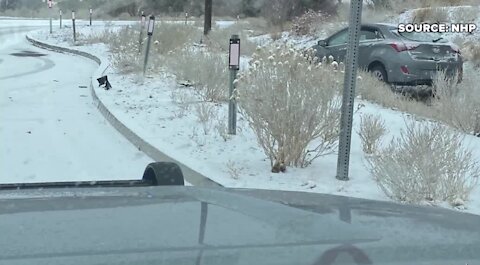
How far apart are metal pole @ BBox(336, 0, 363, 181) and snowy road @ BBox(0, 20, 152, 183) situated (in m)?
2.09

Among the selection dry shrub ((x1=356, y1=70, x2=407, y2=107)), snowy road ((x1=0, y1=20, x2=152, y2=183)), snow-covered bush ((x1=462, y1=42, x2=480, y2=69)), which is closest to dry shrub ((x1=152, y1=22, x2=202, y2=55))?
snowy road ((x1=0, y1=20, x2=152, y2=183))

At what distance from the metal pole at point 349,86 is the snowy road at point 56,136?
2094mm

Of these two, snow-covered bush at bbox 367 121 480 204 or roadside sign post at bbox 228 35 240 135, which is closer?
snow-covered bush at bbox 367 121 480 204

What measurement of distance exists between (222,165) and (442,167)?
2.23 m

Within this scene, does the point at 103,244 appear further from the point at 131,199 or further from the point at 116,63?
the point at 116,63

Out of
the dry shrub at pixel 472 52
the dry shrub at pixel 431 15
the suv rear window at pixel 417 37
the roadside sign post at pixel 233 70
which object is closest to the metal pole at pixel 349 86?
the roadside sign post at pixel 233 70

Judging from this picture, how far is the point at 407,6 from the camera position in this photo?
95.6ft

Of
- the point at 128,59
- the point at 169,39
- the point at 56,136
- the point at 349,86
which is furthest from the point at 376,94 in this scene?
the point at 169,39

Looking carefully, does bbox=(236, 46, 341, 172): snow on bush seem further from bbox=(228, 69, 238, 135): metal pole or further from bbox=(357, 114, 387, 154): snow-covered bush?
bbox=(228, 69, 238, 135): metal pole

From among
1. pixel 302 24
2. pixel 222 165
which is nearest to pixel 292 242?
pixel 222 165

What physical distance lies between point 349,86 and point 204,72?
5.78 m

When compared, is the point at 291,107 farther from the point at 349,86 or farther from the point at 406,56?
the point at 406,56

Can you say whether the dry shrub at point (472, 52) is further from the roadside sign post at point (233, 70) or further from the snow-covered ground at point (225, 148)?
the roadside sign post at point (233, 70)

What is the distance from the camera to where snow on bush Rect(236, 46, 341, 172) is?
695cm
